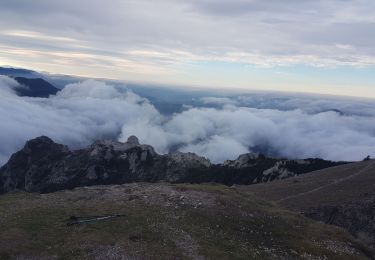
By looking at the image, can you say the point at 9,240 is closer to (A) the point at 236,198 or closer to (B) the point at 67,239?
(B) the point at 67,239

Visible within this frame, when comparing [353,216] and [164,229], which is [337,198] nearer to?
[353,216]

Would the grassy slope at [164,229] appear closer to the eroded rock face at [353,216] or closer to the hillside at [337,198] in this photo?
the eroded rock face at [353,216]

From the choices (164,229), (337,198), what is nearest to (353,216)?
(337,198)

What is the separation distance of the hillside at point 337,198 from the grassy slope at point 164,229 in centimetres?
2579

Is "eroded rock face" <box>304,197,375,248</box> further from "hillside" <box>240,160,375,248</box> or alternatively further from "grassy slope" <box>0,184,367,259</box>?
"grassy slope" <box>0,184,367,259</box>

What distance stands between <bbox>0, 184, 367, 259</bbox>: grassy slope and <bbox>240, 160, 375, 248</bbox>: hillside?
84.6ft

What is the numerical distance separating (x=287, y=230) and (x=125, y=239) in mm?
21760

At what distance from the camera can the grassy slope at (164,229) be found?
46312 millimetres

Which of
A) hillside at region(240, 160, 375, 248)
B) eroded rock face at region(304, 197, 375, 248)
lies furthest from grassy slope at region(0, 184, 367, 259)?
hillside at region(240, 160, 375, 248)

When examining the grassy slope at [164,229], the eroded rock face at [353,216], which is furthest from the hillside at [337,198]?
the grassy slope at [164,229]

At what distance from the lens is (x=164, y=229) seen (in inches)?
2090

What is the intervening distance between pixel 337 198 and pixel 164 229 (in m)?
57.8

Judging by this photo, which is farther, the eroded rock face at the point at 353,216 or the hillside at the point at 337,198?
the hillside at the point at 337,198

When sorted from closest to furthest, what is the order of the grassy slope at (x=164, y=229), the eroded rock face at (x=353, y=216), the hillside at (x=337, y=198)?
1. the grassy slope at (x=164, y=229)
2. the eroded rock face at (x=353, y=216)
3. the hillside at (x=337, y=198)
